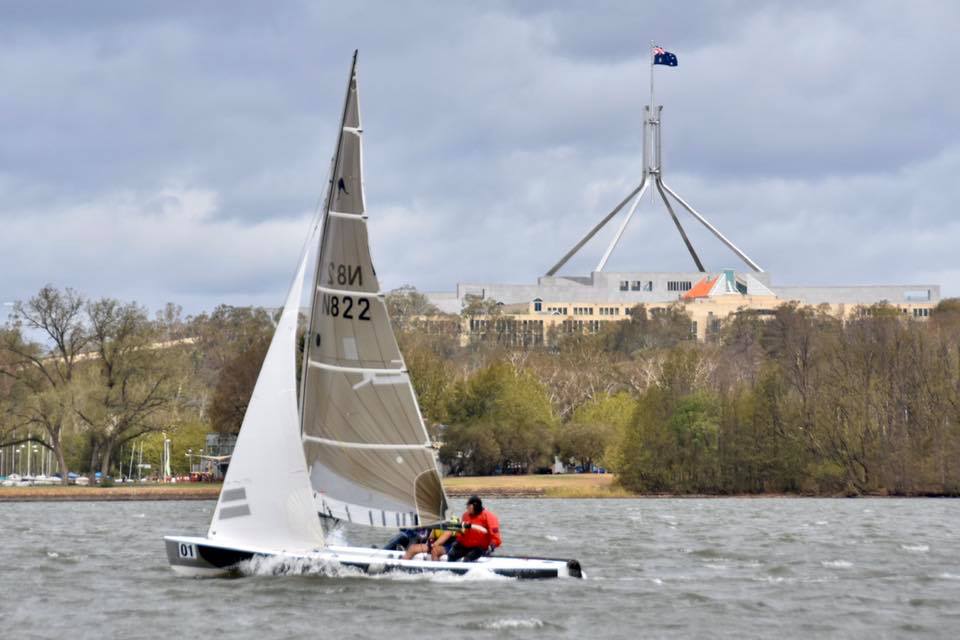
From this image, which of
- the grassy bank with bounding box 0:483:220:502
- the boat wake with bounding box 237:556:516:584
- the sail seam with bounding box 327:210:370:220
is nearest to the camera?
the boat wake with bounding box 237:556:516:584

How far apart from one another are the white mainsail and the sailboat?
0.07 feet

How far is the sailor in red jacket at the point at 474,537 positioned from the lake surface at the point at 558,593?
0.66m

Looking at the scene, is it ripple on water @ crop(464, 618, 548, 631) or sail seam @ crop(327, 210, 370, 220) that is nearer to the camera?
ripple on water @ crop(464, 618, 548, 631)

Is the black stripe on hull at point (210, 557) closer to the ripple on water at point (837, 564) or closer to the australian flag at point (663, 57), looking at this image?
the ripple on water at point (837, 564)

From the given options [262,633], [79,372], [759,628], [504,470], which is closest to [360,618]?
[262,633]

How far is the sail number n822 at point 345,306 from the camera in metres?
33.2

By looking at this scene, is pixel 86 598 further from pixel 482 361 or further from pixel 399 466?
pixel 482 361

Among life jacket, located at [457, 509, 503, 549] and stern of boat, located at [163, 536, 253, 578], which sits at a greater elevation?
life jacket, located at [457, 509, 503, 549]

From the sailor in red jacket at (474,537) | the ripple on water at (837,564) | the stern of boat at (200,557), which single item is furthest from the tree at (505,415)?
the sailor in red jacket at (474,537)

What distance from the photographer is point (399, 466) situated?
33344mm

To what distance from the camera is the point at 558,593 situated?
1260 inches

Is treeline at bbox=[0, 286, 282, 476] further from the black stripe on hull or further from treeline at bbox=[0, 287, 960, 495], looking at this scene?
the black stripe on hull

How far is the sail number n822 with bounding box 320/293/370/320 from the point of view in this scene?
109ft

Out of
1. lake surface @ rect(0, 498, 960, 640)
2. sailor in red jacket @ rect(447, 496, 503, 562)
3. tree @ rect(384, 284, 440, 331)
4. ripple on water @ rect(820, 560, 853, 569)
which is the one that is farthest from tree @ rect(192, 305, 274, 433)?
sailor in red jacket @ rect(447, 496, 503, 562)
